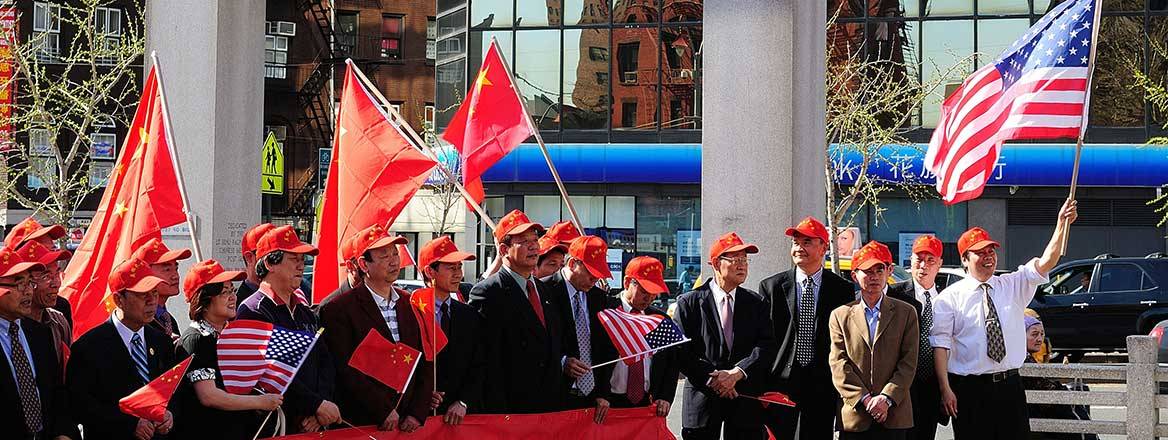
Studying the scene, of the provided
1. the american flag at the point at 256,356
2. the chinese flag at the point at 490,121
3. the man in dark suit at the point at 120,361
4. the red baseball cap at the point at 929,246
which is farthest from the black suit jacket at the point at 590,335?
the man in dark suit at the point at 120,361

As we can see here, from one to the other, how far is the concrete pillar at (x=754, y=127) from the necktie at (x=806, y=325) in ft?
7.60

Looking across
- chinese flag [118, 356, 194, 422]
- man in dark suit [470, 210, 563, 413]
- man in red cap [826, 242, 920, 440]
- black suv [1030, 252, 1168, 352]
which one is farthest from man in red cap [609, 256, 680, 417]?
black suv [1030, 252, 1168, 352]

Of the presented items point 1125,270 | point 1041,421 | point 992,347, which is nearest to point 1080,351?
point 1125,270

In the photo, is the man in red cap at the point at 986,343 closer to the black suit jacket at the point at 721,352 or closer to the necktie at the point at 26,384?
the black suit jacket at the point at 721,352

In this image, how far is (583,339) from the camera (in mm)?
9773

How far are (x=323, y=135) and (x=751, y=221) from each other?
145ft

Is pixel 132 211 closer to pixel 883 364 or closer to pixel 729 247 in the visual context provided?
pixel 729 247

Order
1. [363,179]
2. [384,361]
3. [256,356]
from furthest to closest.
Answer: [363,179]
[384,361]
[256,356]

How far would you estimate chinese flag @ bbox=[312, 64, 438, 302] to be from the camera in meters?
10.8

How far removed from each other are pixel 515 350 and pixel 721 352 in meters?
1.47

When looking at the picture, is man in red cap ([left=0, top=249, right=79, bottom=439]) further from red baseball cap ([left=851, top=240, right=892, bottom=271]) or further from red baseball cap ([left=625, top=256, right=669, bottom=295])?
red baseball cap ([left=851, top=240, right=892, bottom=271])

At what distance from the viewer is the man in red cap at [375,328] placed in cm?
832

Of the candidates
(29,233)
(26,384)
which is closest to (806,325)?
(26,384)

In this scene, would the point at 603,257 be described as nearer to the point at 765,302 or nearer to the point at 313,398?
the point at 765,302
